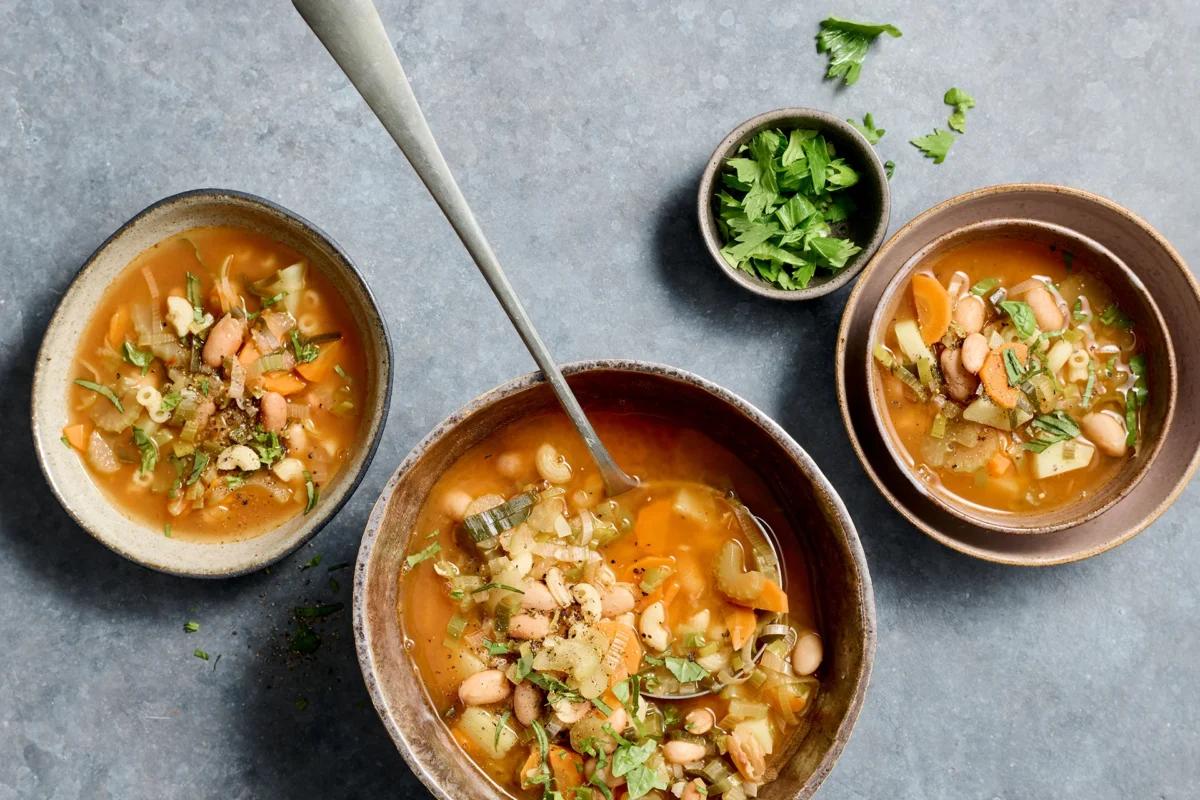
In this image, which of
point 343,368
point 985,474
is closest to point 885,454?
point 985,474

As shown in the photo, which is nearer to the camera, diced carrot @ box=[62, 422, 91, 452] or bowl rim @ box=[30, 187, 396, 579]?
bowl rim @ box=[30, 187, 396, 579]

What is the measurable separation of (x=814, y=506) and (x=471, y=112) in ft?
4.44

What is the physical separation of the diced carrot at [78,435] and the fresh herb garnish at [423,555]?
870 millimetres

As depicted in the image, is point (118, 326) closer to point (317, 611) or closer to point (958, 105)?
point (317, 611)

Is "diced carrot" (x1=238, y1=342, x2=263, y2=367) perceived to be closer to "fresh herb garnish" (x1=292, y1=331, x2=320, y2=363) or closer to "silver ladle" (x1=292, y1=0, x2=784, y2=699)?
"fresh herb garnish" (x1=292, y1=331, x2=320, y2=363)

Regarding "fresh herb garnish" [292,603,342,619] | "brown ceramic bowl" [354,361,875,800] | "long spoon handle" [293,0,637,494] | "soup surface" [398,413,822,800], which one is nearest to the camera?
"long spoon handle" [293,0,637,494]

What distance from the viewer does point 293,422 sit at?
2553 millimetres

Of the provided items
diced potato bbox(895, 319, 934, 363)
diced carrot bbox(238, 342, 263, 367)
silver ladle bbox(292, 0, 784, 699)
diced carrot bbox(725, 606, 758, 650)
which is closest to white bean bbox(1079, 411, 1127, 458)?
diced potato bbox(895, 319, 934, 363)

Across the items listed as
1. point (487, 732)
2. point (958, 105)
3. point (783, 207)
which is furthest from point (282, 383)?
point (958, 105)

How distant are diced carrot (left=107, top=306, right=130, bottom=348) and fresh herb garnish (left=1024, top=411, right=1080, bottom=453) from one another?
2.26 metres

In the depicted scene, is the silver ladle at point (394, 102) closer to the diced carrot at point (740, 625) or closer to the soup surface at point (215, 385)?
the soup surface at point (215, 385)

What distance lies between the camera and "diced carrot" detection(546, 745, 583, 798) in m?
2.34

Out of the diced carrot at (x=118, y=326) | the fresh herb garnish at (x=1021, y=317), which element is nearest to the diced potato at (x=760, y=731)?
the fresh herb garnish at (x=1021, y=317)

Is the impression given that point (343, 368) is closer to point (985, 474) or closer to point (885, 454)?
point (885, 454)
